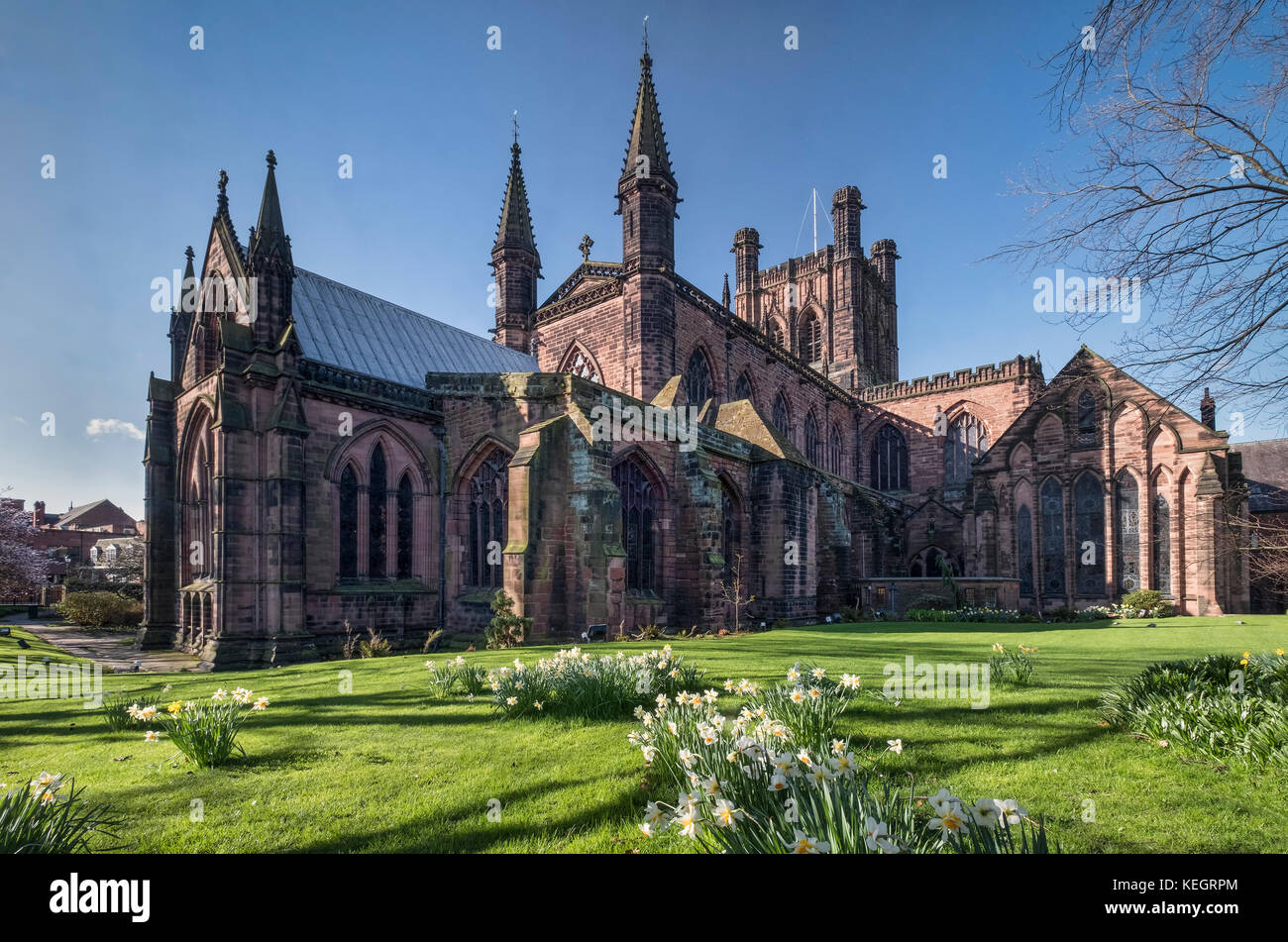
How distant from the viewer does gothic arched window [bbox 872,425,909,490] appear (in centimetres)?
4006

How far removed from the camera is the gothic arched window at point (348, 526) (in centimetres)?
1573

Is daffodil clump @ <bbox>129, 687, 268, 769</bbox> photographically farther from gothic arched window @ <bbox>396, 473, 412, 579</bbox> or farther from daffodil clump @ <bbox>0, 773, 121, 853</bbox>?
gothic arched window @ <bbox>396, 473, 412, 579</bbox>

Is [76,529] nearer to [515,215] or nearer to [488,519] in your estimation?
[515,215]

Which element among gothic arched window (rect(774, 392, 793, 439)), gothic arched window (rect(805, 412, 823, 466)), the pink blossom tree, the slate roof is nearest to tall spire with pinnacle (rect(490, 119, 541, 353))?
gothic arched window (rect(774, 392, 793, 439))

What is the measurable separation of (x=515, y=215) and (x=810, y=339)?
2522 cm

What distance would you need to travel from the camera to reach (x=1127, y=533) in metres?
25.9

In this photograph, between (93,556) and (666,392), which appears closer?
(666,392)

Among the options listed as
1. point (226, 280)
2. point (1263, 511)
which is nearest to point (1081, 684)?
point (226, 280)

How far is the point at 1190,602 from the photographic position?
23719mm

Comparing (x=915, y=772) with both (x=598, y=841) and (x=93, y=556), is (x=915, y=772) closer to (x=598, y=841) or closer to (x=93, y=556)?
(x=598, y=841)

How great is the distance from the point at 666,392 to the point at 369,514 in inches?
393

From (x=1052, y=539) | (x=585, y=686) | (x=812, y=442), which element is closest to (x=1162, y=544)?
(x=1052, y=539)

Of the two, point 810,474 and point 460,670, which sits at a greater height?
point 810,474

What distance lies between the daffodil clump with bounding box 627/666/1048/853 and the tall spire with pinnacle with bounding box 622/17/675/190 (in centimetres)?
2285
